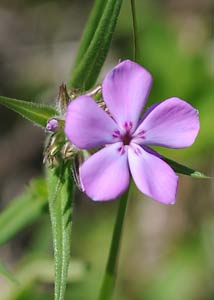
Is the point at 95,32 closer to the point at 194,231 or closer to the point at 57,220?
the point at 57,220

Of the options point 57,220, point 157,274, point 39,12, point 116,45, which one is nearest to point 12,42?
point 39,12

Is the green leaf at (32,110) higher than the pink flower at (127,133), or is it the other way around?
the green leaf at (32,110)

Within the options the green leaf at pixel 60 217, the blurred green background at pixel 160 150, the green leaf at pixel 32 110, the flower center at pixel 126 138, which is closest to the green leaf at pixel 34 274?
the blurred green background at pixel 160 150

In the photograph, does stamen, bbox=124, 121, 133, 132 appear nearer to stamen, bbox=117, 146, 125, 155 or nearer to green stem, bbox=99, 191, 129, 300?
stamen, bbox=117, 146, 125, 155

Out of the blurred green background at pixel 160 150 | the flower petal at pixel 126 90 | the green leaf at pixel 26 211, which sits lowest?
the flower petal at pixel 126 90

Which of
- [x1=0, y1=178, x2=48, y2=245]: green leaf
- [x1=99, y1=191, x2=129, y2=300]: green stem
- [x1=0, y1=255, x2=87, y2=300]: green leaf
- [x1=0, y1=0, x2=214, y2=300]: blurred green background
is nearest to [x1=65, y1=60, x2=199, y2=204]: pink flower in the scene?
[x1=99, y1=191, x2=129, y2=300]: green stem

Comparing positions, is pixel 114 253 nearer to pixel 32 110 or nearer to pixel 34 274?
pixel 32 110

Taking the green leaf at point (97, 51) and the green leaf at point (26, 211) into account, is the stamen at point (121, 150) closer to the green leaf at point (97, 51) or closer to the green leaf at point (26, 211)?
the green leaf at point (97, 51)
